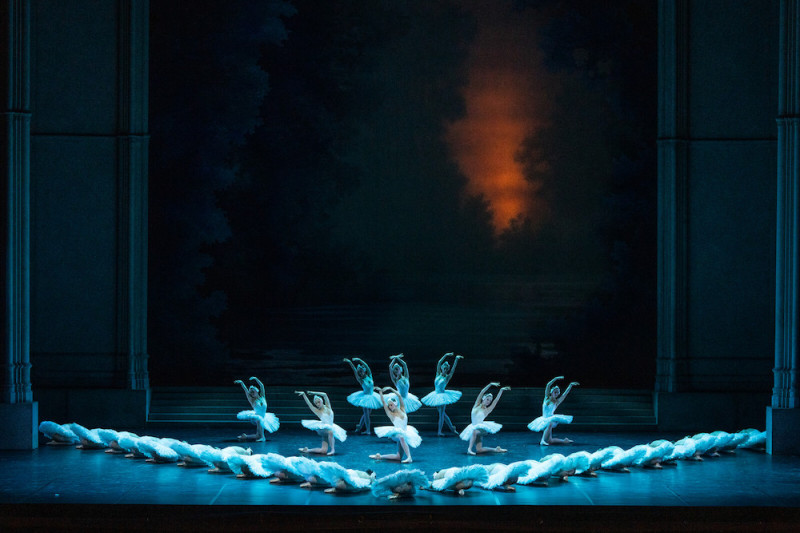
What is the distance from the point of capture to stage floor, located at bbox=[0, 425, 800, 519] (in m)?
9.09

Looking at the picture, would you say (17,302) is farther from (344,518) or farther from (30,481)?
(344,518)

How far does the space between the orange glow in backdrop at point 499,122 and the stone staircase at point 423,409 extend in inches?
131

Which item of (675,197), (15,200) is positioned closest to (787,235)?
(675,197)

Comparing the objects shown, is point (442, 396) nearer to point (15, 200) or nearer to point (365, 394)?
point (365, 394)

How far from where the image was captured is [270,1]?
670 inches

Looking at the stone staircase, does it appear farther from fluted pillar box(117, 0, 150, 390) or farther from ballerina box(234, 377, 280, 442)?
ballerina box(234, 377, 280, 442)

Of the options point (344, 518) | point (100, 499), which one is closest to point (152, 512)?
point (100, 499)

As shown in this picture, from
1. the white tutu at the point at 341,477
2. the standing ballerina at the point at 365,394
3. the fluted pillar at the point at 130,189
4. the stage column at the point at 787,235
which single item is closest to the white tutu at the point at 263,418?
the standing ballerina at the point at 365,394

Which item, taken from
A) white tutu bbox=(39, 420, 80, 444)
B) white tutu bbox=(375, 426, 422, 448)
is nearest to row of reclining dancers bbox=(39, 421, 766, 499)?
white tutu bbox=(39, 420, 80, 444)

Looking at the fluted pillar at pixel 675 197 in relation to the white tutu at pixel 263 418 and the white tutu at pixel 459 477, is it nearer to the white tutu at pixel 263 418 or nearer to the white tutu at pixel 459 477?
the white tutu at pixel 263 418

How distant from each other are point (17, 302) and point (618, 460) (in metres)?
7.71

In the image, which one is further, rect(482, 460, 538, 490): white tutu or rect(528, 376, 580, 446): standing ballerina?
rect(528, 376, 580, 446): standing ballerina

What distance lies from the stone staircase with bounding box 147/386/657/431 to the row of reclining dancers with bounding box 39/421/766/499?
2424 millimetres

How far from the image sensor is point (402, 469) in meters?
10.9
